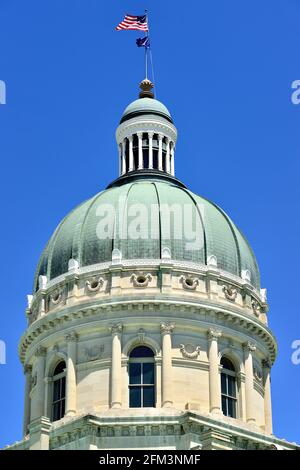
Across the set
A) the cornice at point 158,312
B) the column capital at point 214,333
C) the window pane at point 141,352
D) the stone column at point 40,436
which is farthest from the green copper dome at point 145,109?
the stone column at point 40,436

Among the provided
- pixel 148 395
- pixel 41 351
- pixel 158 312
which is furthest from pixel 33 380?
pixel 158 312

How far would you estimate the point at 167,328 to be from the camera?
72250 millimetres

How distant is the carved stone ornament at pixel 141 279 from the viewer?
7425 centimetres

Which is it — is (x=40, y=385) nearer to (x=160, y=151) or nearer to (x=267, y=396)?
(x=267, y=396)

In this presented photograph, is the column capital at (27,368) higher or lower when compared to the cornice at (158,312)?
lower

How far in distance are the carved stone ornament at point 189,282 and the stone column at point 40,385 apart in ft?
30.9

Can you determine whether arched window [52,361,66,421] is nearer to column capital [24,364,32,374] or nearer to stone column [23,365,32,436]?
stone column [23,365,32,436]

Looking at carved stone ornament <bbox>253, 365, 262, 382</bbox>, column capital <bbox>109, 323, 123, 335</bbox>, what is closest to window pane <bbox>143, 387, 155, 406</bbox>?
column capital <bbox>109, 323, 123, 335</bbox>

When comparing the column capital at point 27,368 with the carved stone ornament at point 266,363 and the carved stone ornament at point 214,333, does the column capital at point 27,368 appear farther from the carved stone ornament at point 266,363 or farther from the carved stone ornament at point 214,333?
the carved stone ornament at point 266,363

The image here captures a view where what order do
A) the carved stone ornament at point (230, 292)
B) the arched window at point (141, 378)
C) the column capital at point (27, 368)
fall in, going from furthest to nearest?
the column capital at point (27, 368) → the carved stone ornament at point (230, 292) → the arched window at point (141, 378)

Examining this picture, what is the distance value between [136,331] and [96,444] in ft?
25.1

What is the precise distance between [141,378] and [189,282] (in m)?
6.97
